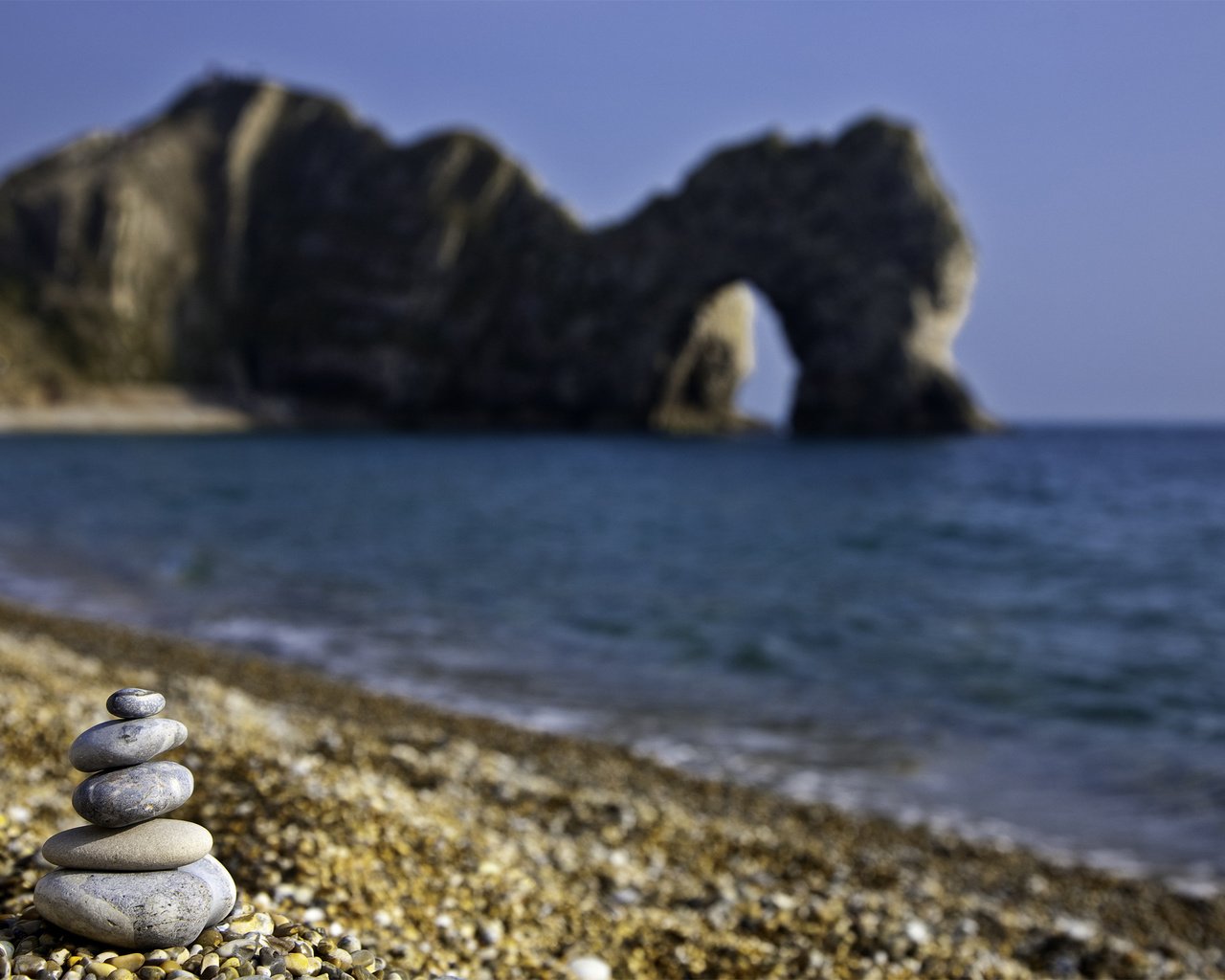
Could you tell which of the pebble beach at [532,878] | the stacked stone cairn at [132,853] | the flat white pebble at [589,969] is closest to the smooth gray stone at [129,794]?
the stacked stone cairn at [132,853]

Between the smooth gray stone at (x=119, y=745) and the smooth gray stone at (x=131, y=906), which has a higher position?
the smooth gray stone at (x=119, y=745)

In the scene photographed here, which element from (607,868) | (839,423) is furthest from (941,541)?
(839,423)

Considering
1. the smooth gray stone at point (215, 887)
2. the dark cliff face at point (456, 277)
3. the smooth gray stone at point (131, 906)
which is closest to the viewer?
the smooth gray stone at point (131, 906)

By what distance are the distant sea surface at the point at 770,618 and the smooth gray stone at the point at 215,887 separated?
23.4 feet

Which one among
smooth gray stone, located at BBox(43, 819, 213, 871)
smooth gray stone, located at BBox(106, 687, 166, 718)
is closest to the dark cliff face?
smooth gray stone, located at BBox(106, 687, 166, 718)

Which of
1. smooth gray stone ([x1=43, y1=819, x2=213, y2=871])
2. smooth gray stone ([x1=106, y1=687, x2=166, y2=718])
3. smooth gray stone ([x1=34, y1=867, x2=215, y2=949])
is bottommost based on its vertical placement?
smooth gray stone ([x1=34, y1=867, x2=215, y2=949])

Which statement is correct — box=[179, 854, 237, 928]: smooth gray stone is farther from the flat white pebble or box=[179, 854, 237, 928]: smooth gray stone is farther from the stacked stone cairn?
the flat white pebble

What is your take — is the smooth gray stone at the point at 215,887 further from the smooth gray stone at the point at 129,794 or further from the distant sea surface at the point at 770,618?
Answer: the distant sea surface at the point at 770,618

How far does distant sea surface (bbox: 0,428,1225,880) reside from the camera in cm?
1101

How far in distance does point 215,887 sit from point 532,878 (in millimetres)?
2967

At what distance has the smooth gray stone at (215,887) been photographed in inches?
147

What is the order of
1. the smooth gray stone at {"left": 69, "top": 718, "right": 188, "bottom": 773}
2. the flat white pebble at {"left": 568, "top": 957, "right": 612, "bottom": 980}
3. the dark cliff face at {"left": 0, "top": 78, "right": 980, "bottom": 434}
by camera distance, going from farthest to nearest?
the dark cliff face at {"left": 0, "top": 78, "right": 980, "bottom": 434} < the flat white pebble at {"left": 568, "top": 957, "right": 612, "bottom": 980} < the smooth gray stone at {"left": 69, "top": 718, "right": 188, "bottom": 773}

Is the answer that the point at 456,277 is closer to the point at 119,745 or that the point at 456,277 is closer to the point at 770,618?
the point at 770,618

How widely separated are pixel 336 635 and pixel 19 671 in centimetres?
697
